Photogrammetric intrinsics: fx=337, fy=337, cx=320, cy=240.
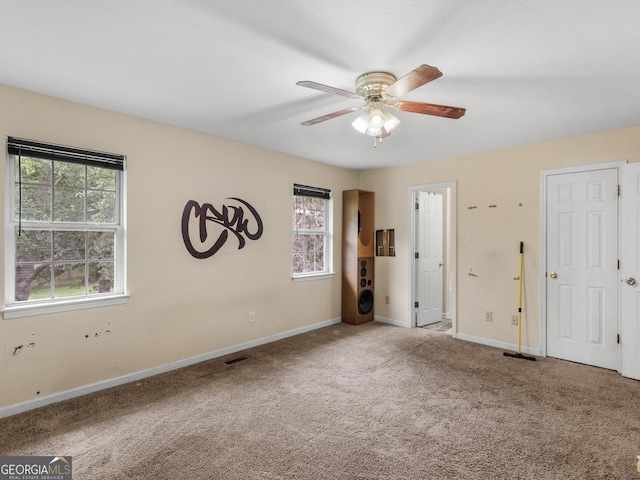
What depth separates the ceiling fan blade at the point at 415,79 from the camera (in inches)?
64.8

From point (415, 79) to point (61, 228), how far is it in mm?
2874

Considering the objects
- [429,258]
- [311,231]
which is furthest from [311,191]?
[429,258]

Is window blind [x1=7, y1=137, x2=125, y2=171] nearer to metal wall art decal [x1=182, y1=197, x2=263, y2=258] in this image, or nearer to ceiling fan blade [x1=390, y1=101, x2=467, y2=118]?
metal wall art decal [x1=182, y1=197, x2=263, y2=258]

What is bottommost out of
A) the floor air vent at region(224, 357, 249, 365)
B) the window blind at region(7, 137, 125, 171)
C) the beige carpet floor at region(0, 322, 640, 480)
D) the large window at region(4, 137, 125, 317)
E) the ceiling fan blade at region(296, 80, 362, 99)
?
the beige carpet floor at region(0, 322, 640, 480)

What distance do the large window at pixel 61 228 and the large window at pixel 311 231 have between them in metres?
2.21

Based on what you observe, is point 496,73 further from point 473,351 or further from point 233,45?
point 473,351

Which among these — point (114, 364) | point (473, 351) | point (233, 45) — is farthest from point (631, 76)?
point (114, 364)

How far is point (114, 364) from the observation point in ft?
9.75

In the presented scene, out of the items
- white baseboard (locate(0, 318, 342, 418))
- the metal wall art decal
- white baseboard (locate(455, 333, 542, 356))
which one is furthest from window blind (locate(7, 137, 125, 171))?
white baseboard (locate(455, 333, 542, 356))

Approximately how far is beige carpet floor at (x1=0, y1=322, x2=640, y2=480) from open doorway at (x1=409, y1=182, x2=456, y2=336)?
5.17 feet

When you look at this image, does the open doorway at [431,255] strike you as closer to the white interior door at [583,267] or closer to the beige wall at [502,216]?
the beige wall at [502,216]

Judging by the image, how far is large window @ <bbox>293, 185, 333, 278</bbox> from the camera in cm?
470

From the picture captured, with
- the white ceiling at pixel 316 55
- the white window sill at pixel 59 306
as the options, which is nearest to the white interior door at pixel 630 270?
the white ceiling at pixel 316 55

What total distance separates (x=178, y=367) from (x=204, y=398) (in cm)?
79
